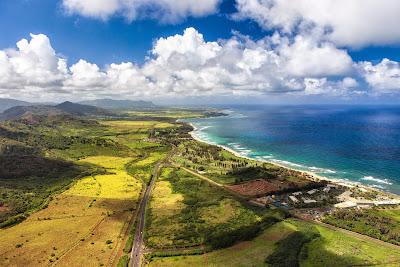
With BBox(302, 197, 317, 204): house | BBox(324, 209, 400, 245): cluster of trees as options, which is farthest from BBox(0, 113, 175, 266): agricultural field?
BBox(324, 209, 400, 245): cluster of trees

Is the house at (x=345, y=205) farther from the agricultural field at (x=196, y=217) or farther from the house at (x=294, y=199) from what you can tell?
the agricultural field at (x=196, y=217)

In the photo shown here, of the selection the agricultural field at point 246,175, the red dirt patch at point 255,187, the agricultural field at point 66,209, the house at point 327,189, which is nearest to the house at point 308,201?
the agricultural field at point 246,175

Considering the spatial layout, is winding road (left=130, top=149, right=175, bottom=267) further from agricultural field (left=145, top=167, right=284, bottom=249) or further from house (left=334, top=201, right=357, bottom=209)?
house (left=334, top=201, right=357, bottom=209)

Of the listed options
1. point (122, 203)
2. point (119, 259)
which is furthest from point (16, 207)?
Result: point (119, 259)

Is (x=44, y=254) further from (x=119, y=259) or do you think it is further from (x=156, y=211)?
(x=156, y=211)

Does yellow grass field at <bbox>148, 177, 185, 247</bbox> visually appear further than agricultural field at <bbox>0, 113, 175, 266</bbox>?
Yes
